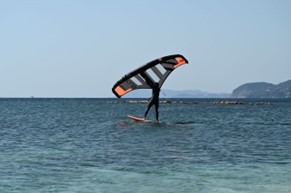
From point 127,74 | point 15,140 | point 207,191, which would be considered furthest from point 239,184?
point 127,74

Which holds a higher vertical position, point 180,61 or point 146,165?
point 180,61

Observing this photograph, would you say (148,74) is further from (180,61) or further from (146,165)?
(146,165)

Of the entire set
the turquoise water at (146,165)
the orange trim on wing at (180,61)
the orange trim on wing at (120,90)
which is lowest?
the turquoise water at (146,165)

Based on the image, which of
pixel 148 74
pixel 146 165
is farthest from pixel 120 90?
pixel 146 165

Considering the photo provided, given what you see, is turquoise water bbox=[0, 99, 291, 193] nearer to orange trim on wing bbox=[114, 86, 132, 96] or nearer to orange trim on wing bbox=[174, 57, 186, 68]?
orange trim on wing bbox=[174, 57, 186, 68]

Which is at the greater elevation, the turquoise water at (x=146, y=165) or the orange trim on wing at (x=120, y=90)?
the orange trim on wing at (x=120, y=90)

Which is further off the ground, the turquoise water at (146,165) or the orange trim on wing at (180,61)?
the orange trim on wing at (180,61)

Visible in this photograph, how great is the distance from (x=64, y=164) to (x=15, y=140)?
10749mm

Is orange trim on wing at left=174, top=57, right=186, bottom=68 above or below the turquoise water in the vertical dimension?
above

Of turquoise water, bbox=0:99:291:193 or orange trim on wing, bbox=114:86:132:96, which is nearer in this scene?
turquoise water, bbox=0:99:291:193

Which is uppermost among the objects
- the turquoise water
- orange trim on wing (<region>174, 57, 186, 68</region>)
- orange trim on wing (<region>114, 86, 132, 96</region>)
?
orange trim on wing (<region>174, 57, 186, 68</region>)

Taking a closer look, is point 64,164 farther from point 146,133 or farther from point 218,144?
point 146,133

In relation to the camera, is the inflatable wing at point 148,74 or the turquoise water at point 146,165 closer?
the turquoise water at point 146,165

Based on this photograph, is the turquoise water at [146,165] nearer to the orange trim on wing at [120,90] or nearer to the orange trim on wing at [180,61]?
the orange trim on wing at [180,61]
